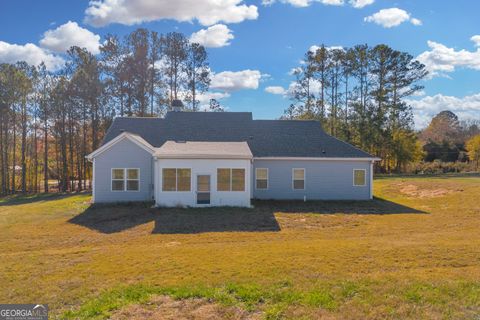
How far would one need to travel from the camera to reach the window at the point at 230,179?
16.7 meters

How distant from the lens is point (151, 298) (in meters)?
5.65

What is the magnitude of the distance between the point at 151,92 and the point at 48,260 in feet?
91.4

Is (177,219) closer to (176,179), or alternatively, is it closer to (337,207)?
(176,179)

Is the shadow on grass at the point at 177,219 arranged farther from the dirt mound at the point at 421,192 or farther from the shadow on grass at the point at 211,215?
the dirt mound at the point at 421,192

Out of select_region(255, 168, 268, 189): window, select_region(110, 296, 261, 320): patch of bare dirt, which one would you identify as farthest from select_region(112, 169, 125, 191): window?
select_region(110, 296, 261, 320): patch of bare dirt

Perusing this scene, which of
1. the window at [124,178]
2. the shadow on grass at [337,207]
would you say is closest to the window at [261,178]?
the shadow on grass at [337,207]

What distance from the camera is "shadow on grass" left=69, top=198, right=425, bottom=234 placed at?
496 inches

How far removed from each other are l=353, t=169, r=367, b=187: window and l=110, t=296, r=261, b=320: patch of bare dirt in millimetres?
16015

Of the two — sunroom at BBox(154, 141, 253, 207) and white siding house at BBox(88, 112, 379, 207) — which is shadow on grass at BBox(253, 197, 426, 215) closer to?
white siding house at BBox(88, 112, 379, 207)

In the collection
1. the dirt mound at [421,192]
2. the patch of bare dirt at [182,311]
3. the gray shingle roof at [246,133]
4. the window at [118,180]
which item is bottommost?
the patch of bare dirt at [182,311]

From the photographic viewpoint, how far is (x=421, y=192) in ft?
67.2

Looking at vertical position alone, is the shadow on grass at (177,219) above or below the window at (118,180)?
below

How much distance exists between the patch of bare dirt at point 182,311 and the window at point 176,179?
36.7ft

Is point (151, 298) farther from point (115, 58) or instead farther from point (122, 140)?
point (115, 58)
